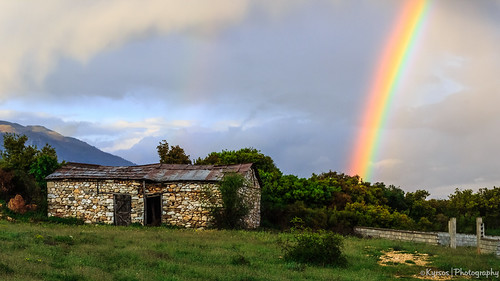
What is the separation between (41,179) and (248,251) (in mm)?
24793

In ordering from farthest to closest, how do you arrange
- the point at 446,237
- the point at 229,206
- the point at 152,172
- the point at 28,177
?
the point at 28,177, the point at 152,172, the point at 229,206, the point at 446,237

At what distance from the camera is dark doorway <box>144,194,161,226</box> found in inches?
1460

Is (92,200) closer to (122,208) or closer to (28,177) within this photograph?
(122,208)

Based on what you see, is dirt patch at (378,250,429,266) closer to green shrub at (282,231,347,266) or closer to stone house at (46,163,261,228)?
green shrub at (282,231,347,266)

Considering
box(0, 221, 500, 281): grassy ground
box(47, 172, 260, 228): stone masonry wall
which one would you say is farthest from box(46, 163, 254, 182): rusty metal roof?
box(0, 221, 500, 281): grassy ground

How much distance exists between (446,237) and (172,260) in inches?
793

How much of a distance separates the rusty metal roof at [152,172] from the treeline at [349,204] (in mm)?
6887

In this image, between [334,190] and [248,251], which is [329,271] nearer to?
[248,251]

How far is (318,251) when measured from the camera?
2061cm

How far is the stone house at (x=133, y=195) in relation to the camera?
35.8 meters

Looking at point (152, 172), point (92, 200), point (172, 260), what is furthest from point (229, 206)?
point (172, 260)

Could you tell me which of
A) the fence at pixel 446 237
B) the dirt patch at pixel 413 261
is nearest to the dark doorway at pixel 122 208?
the fence at pixel 446 237

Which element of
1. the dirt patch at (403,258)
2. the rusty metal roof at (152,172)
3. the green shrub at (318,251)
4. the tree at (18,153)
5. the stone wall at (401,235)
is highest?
the tree at (18,153)

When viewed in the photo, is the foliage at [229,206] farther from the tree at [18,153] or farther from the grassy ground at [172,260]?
the tree at [18,153]
